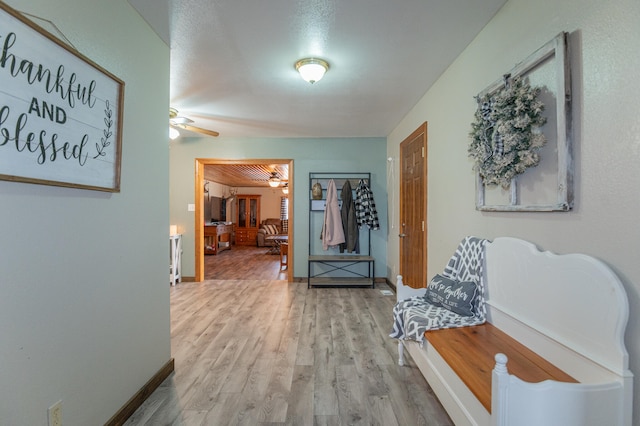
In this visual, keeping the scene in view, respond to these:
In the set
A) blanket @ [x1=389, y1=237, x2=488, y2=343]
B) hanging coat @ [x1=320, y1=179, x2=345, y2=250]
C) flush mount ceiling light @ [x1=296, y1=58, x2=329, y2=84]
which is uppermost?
flush mount ceiling light @ [x1=296, y1=58, x2=329, y2=84]

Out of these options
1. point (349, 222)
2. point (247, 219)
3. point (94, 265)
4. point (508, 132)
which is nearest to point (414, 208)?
point (349, 222)

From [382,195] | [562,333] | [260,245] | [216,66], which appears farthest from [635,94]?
[260,245]

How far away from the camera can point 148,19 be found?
1892mm

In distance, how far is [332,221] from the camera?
15.4ft

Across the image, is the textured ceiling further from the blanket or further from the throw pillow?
the throw pillow

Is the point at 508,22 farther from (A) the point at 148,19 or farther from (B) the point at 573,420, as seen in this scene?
(A) the point at 148,19

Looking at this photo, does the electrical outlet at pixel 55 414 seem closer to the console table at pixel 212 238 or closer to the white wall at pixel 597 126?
the white wall at pixel 597 126

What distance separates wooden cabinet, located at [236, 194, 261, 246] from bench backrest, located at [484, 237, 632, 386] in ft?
32.4

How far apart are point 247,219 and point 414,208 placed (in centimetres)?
875

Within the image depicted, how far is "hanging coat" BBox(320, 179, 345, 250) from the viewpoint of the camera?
464 centimetres

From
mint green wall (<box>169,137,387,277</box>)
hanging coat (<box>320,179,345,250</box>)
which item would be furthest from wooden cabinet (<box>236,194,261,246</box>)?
hanging coat (<box>320,179,345,250</box>)

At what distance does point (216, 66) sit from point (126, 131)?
117 cm

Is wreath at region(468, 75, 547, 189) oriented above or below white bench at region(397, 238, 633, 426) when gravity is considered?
above

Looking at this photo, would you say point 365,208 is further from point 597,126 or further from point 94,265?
point 94,265
